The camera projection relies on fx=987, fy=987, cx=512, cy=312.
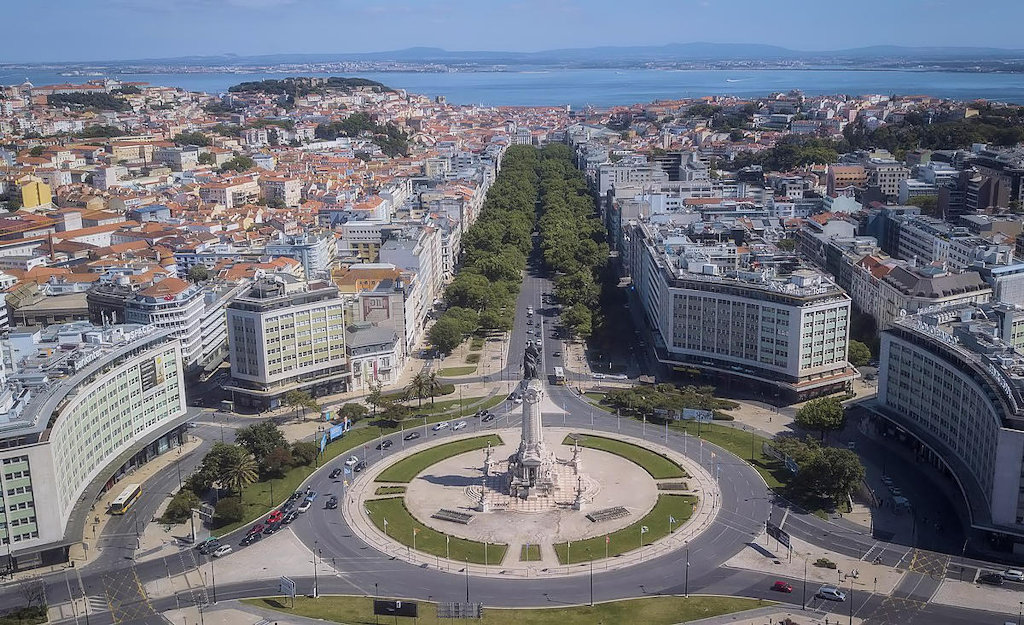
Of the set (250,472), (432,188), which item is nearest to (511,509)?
(250,472)

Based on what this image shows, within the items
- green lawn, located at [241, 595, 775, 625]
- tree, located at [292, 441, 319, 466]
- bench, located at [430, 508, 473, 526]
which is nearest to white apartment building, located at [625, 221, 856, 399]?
bench, located at [430, 508, 473, 526]

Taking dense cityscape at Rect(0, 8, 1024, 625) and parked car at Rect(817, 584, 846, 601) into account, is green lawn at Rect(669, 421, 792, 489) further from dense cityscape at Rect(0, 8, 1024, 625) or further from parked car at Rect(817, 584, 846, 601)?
parked car at Rect(817, 584, 846, 601)

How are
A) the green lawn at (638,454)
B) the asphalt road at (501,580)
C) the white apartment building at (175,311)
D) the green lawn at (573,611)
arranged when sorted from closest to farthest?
the green lawn at (573,611) → the asphalt road at (501,580) → the green lawn at (638,454) → the white apartment building at (175,311)

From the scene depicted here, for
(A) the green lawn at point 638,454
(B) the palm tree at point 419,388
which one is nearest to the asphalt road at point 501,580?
(A) the green lawn at point 638,454

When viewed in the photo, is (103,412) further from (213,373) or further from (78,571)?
(213,373)

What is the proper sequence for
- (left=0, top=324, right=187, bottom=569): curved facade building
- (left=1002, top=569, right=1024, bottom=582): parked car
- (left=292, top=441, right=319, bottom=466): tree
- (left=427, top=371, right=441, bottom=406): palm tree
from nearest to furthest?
(left=1002, top=569, right=1024, bottom=582): parked car < (left=0, top=324, right=187, bottom=569): curved facade building < (left=292, top=441, right=319, bottom=466): tree < (left=427, top=371, right=441, bottom=406): palm tree

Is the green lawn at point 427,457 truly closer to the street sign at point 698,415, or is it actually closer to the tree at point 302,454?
the tree at point 302,454
